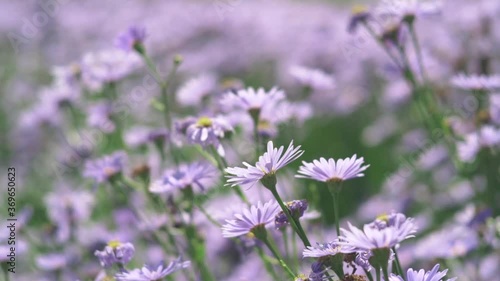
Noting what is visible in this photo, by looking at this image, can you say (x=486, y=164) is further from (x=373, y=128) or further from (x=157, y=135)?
(x=373, y=128)

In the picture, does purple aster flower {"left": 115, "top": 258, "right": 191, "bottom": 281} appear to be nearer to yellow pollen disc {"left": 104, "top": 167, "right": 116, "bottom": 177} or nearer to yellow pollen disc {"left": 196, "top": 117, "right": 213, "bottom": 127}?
yellow pollen disc {"left": 196, "top": 117, "right": 213, "bottom": 127}

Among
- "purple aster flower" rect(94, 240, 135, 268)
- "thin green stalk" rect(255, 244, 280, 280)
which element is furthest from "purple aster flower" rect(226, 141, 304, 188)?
"thin green stalk" rect(255, 244, 280, 280)

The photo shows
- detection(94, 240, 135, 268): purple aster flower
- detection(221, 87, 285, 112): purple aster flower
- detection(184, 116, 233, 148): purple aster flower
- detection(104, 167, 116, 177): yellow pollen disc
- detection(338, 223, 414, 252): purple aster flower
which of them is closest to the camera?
detection(338, 223, 414, 252): purple aster flower

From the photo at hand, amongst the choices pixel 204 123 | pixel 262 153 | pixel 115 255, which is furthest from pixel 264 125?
pixel 115 255

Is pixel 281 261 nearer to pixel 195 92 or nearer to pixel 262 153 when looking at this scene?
pixel 262 153

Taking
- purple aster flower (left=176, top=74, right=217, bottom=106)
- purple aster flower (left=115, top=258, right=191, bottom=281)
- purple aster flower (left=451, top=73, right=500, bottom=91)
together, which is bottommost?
purple aster flower (left=115, top=258, right=191, bottom=281)

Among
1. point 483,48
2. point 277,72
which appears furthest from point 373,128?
point 277,72

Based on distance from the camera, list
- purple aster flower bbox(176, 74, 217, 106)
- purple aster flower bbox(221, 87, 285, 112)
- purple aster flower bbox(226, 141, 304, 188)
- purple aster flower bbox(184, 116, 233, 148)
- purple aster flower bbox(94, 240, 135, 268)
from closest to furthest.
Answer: purple aster flower bbox(226, 141, 304, 188) < purple aster flower bbox(94, 240, 135, 268) < purple aster flower bbox(184, 116, 233, 148) < purple aster flower bbox(221, 87, 285, 112) < purple aster flower bbox(176, 74, 217, 106)
